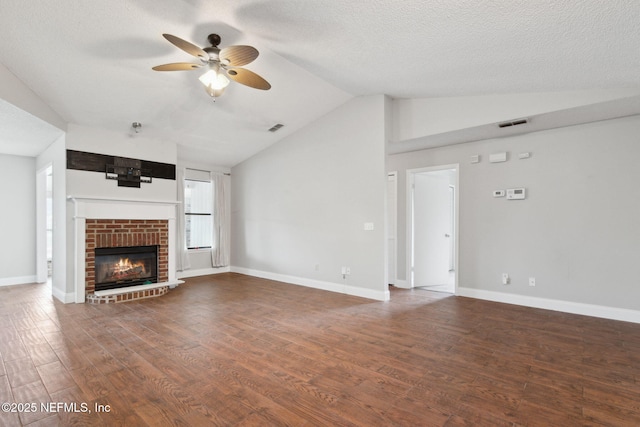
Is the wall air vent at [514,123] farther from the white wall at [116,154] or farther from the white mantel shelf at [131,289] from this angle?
the white mantel shelf at [131,289]

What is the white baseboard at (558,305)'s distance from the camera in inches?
151

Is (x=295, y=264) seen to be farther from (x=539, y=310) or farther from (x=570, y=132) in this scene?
(x=570, y=132)

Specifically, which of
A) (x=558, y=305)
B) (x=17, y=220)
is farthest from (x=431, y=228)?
(x=17, y=220)

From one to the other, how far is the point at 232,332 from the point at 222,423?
5.28 ft

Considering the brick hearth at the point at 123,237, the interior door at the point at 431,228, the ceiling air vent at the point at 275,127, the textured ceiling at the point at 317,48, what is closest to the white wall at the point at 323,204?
the ceiling air vent at the point at 275,127

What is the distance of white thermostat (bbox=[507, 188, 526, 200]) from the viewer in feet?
14.9

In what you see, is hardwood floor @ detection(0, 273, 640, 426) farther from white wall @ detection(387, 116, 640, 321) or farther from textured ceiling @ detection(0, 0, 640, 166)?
textured ceiling @ detection(0, 0, 640, 166)

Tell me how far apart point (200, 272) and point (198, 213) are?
132 centimetres

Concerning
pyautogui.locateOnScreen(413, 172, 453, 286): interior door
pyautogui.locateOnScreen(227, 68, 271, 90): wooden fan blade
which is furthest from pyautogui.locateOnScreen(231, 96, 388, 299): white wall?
pyautogui.locateOnScreen(227, 68, 271, 90): wooden fan blade

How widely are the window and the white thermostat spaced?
19.5 feet

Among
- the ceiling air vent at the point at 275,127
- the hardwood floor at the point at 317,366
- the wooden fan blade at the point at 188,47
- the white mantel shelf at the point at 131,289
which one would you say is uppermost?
the ceiling air vent at the point at 275,127

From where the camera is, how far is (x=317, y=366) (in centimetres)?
266

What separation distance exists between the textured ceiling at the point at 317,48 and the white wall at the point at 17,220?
2808 mm

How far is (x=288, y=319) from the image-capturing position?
12.9 ft
